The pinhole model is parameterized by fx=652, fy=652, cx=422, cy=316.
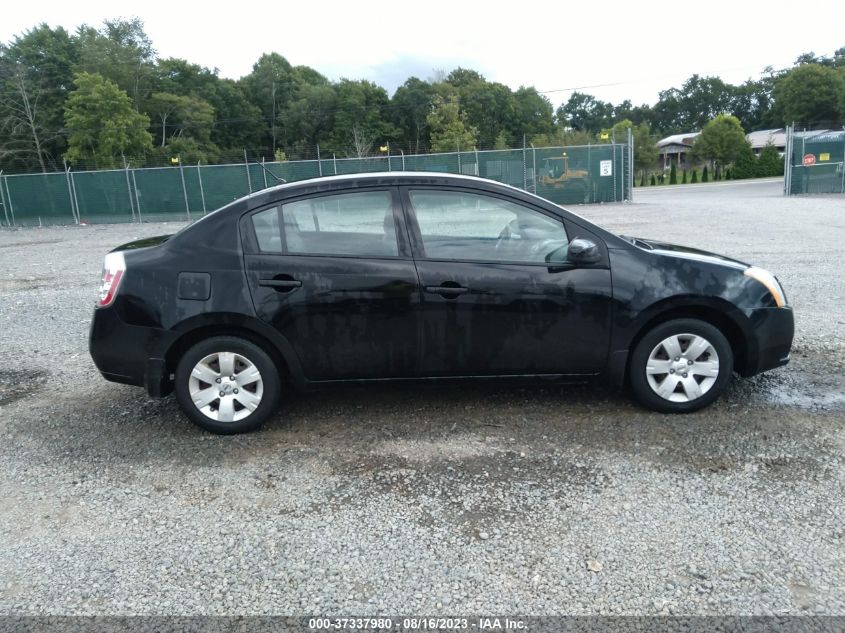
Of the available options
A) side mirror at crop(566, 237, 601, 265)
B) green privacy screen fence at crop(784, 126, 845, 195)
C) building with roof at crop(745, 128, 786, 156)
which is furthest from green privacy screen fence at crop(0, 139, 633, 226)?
building with roof at crop(745, 128, 786, 156)

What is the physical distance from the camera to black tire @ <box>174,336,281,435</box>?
4117 millimetres

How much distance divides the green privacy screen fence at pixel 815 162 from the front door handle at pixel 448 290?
2795 cm

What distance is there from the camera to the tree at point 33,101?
56.1 m

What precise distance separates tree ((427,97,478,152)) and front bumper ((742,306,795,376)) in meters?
48.3

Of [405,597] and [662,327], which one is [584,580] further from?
[662,327]

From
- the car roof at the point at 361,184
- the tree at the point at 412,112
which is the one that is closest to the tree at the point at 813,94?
the tree at the point at 412,112

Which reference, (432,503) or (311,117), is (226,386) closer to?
(432,503)

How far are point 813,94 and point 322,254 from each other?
309 ft

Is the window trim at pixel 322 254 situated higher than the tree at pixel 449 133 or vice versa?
the tree at pixel 449 133

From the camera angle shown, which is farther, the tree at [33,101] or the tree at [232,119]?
the tree at [232,119]

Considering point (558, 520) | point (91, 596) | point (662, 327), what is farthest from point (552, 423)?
point (91, 596)

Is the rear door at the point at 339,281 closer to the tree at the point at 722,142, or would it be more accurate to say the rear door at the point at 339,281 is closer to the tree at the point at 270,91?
the tree at the point at 722,142

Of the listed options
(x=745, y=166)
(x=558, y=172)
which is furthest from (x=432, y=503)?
(x=745, y=166)

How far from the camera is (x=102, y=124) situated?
173 ft
